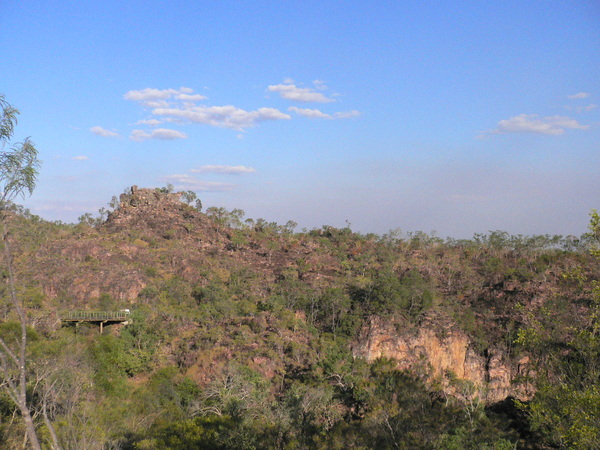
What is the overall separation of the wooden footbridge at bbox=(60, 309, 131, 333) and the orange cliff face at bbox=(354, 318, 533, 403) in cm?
1566

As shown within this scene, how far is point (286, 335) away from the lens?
29.6 m

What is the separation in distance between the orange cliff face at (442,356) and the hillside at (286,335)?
0.09m

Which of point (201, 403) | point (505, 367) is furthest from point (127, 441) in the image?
point (505, 367)

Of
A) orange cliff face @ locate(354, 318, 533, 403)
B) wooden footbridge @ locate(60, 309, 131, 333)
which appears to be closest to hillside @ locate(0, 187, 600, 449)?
orange cliff face @ locate(354, 318, 533, 403)

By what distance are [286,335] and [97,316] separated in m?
12.6

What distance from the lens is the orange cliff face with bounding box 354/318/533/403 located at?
1116 inches

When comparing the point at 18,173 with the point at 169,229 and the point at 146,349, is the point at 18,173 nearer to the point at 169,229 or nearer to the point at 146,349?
the point at 146,349

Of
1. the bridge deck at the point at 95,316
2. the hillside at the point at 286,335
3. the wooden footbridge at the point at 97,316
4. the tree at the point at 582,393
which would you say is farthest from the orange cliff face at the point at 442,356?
the tree at the point at 582,393

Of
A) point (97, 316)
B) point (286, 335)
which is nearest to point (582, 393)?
point (286, 335)

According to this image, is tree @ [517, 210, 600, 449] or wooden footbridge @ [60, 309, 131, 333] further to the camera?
wooden footbridge @ [60, 309, 131, 333]

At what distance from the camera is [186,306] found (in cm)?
3344

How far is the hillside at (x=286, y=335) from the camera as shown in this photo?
15836 millimetres

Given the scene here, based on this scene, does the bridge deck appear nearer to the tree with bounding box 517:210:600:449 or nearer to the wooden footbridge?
the wooden footbridge

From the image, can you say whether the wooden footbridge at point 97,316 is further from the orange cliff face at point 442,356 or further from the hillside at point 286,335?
the orange cliff face at point 442,356
